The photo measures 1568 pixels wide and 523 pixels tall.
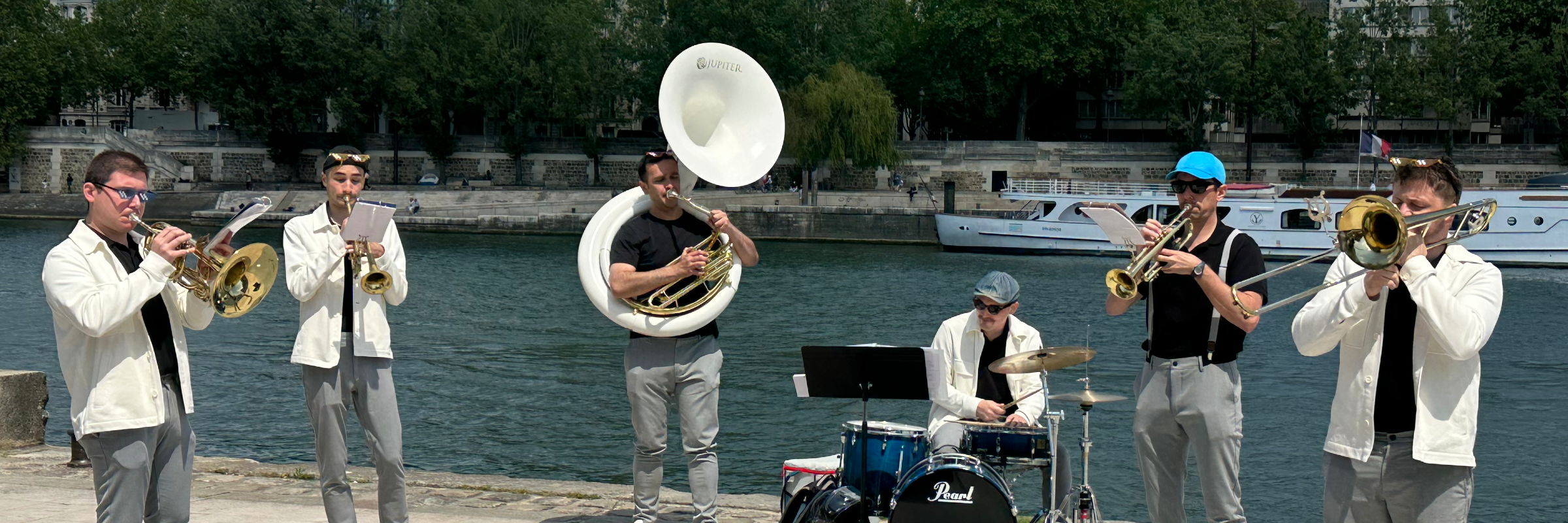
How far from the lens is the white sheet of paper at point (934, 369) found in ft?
17.7

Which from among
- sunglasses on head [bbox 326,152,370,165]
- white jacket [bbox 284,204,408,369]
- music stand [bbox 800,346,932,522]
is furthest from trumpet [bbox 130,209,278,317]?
music stand [bbox 800,346,932,522]

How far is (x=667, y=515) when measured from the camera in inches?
273

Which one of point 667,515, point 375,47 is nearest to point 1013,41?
point 375,47

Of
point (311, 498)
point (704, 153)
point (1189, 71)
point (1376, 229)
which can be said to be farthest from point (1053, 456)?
point (1189, 71)

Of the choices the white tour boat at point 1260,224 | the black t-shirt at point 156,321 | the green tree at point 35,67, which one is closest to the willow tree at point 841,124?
the white tour boat at point 1260,224

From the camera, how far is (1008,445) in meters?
5.43

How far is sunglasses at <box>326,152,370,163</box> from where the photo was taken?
229 inches

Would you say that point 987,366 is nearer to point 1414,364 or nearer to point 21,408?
point 1414,364

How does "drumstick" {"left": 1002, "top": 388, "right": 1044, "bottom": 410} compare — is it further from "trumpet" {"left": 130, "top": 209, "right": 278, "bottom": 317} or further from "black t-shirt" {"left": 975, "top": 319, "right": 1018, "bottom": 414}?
"trumpet" {"left": 130, "top": 209, "right": 278, "bottom": 317}

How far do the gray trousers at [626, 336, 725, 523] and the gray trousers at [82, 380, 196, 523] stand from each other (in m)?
1.78

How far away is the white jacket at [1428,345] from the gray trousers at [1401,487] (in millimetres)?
56

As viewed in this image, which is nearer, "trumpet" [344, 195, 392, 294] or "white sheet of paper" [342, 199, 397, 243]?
"white sheet of paper" [342, 199, 397, 243]

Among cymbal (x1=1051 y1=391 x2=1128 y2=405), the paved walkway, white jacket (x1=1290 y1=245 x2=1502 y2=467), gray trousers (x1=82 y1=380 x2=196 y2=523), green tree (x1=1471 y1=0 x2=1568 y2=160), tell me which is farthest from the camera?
green tree (x1=1471 y1=0 x2=1568 y2=160)

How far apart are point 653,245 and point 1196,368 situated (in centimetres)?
225
